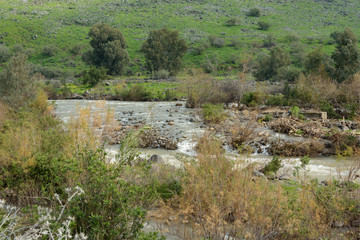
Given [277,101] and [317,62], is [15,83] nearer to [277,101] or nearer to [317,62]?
[277,101]

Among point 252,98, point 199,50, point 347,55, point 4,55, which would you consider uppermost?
point 347,55

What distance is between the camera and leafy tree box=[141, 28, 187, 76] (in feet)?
126

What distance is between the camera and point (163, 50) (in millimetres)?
38781

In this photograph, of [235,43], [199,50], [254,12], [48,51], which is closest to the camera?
[48,51]

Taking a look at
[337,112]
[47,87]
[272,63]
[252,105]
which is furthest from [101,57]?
[337,112]

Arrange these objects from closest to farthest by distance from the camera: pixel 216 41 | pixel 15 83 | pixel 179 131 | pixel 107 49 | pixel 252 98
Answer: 1. pixel 179 131
2. pixel 15 83
3. pixel 252 98
4. pixel 107 49
5. pixel 216 41

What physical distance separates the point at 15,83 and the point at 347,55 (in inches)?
756

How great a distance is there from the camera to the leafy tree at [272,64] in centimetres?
3244

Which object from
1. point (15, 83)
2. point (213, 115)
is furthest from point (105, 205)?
point (15, 83)

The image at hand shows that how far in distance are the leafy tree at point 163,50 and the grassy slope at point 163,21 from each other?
5122 mm

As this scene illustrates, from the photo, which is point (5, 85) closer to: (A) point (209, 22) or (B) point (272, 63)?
(B) point (272, 63)

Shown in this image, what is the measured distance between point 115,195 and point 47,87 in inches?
909

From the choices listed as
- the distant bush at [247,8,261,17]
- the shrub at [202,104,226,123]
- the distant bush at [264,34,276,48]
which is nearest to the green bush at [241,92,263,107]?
the shrub at [202,104,226,123]

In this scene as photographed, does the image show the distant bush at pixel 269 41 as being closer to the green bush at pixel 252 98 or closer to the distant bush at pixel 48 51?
the distant bush at pixel 48 51
